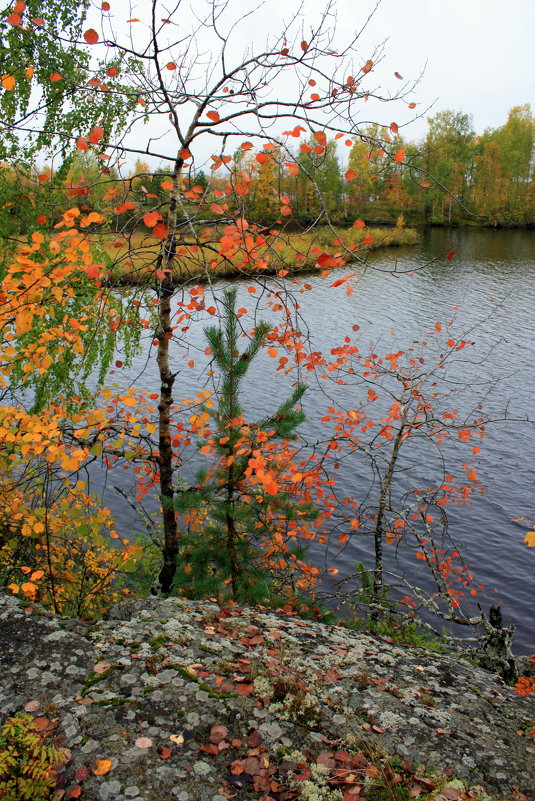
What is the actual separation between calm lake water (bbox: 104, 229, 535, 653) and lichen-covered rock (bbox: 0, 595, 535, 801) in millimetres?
2287

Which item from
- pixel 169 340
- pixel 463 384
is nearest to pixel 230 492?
pixel 169 340

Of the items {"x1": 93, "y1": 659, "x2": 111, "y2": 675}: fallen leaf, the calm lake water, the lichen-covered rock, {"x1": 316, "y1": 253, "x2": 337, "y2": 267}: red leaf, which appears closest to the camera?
the lichen-covered rock

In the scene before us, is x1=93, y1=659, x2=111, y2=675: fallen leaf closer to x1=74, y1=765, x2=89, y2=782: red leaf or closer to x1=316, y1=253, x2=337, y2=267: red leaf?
x1=74, y1=765, x2=89, y2=782: red leaf

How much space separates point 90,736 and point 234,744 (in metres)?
0.92

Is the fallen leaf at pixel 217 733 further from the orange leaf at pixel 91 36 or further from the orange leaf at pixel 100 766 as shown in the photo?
the orange leaf at pixel 91 36

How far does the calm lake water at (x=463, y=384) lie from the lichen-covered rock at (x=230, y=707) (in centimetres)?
229

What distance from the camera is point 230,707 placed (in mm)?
3791

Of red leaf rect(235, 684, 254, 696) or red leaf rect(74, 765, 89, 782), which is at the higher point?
red leaf rect(74, 765, 89, 782)

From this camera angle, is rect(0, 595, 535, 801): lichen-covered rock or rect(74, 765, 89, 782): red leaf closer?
rect(74, 765, 89, 782): red leaf

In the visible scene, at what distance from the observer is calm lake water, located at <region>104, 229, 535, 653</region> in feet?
41.5

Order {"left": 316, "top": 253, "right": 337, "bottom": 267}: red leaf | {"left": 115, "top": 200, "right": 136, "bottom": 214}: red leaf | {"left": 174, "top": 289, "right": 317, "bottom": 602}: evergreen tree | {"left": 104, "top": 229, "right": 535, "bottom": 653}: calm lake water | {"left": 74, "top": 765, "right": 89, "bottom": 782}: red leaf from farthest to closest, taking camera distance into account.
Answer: {"left": 104, "top": 229, "right": 535, "bottom": 653}: calm lake water < {"left": 174, "top": 289, "right": 317, "bottom": 602}: evergreen tree < {"left": 115, "top": 200, "right": 136, "bottom": 214}: red leaf < {"left": 316, "top": 253, "right": 337, "bottom": 267}: red leaf < {"left": 74, "top": 765, "right": 89, "bottom": 782}: red leaf

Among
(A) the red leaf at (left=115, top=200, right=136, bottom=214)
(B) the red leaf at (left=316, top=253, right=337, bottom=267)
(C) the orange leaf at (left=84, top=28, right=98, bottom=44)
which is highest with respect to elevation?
(C) the orange leaf at (left=84, top=28, right=98, bottom=44)

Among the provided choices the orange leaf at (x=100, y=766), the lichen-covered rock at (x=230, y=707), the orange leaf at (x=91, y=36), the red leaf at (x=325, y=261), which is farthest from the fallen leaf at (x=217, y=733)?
the orange leaf at (x=91, y=36)

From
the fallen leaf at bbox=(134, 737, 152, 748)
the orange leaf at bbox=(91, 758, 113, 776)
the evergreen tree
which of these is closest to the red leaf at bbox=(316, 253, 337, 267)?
the evergreen tree
